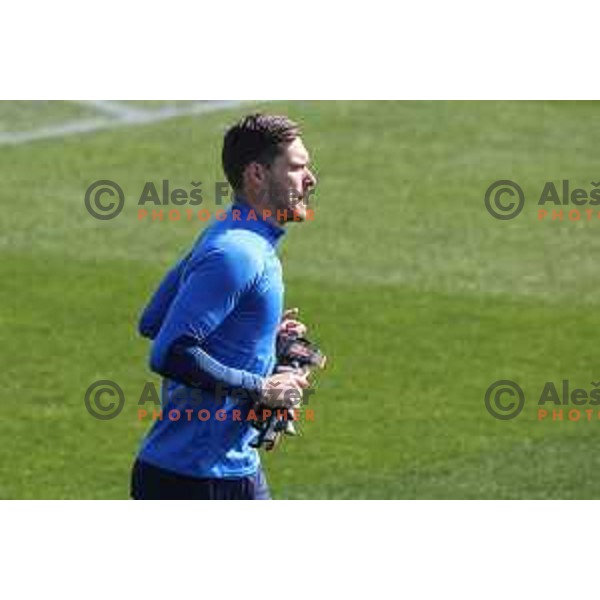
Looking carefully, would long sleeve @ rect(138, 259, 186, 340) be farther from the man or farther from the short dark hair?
the short dark hair

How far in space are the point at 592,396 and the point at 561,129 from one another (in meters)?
6.07

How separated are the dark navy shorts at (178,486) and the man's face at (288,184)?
98 cm

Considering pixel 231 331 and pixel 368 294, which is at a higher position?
pixel 368 294

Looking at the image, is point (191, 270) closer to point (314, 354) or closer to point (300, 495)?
point (314, 354)

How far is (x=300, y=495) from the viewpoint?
468 inches
